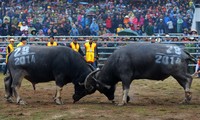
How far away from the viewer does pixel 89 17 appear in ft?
111

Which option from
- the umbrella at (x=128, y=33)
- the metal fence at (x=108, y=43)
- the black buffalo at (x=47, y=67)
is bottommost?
the metal fence at (x=108, y=43)

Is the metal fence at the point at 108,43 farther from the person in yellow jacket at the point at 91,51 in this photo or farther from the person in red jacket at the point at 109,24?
the person in red jacket at the point at 109,24

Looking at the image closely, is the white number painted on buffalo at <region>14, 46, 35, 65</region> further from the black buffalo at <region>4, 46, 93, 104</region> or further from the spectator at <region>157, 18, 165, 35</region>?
the spectator at <region>157, 18, 165, 35</region>

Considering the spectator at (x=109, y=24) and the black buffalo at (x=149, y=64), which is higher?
the black buffalo at (x=149, y=64)

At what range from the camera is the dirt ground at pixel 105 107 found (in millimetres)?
13742

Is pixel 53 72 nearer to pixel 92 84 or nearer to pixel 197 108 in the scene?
pixel 92 84

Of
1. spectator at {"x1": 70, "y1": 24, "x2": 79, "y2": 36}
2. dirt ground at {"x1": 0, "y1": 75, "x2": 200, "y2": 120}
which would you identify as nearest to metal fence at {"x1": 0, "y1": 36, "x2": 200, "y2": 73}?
spectator at {"x1": 70, "y1": 24, "x2": 79, "y2": 36}

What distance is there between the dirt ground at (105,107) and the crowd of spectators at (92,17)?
11.1 meters

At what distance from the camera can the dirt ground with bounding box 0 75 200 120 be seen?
13.7 metres

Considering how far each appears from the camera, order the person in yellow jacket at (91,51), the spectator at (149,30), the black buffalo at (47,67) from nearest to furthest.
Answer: the black buffalo at (47,67) < the person in yellow jacket at (91,51) < the spectator at (149,30)

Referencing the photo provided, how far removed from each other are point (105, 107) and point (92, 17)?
18.6m

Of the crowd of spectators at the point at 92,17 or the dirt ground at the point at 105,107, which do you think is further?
the crowd of spectators at the point at 92,17

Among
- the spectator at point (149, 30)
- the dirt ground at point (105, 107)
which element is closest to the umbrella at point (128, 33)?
the spectator at point (149, 30)

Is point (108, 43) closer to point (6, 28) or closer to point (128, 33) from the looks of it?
point (128, 33)
